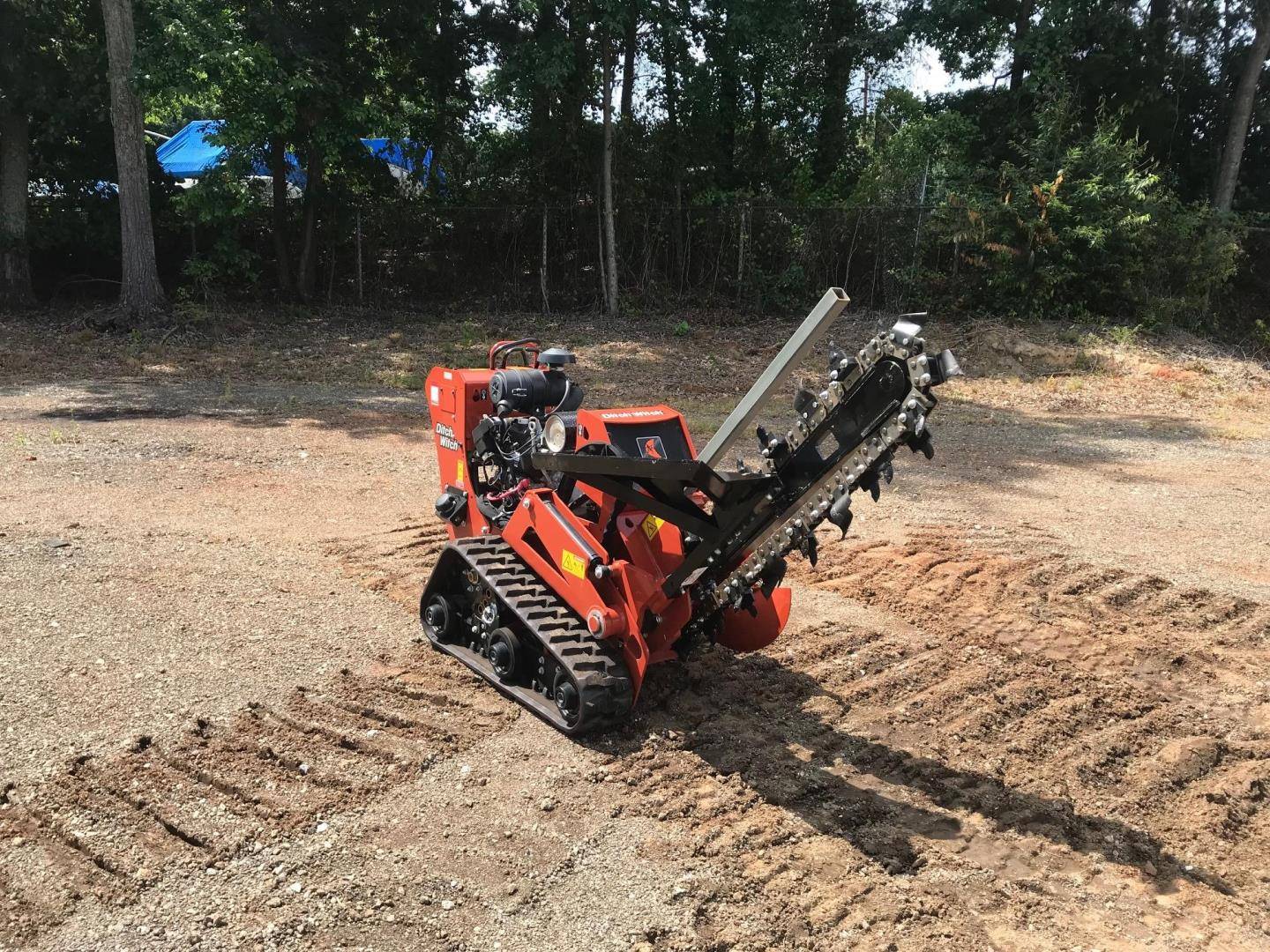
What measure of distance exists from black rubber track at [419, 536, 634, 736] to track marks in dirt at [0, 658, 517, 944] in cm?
22

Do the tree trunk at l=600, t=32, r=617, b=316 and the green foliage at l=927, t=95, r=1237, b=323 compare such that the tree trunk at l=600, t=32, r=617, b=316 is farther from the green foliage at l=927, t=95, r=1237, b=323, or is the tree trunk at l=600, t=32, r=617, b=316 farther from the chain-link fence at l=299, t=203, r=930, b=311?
the green foliage at l=927, t=95, r=1237, b=323

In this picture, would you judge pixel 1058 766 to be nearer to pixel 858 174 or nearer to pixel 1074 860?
pixel 1074 860

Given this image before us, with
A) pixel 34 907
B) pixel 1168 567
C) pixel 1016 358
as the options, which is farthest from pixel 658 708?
pixel 1016 358

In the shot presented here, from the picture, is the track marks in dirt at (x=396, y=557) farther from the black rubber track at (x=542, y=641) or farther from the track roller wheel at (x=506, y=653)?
the track roller wheel at (x=506, y=653)

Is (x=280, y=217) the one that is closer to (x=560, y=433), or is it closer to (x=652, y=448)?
(x=560, y=433)

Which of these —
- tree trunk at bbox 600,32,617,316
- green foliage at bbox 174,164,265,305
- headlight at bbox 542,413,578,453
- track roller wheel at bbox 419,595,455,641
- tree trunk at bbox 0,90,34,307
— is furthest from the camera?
tree trunk at bbox 600,32,617,316

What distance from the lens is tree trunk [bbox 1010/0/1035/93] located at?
18062mm

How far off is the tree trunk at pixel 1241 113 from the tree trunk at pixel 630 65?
36.1 feet

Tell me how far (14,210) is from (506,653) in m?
16.1

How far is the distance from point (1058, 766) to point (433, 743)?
275cm

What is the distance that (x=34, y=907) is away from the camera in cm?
319

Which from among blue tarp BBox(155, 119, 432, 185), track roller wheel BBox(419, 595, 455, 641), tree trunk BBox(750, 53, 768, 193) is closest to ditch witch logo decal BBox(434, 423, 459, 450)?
track roller wheel BBox(419, 595, 455, 641)

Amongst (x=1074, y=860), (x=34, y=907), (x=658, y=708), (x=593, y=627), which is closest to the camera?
(x=34, y=907)

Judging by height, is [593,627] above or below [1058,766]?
above
